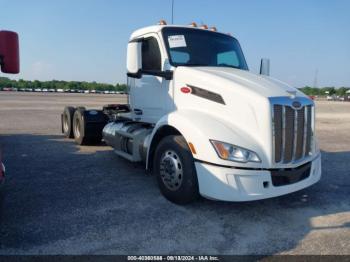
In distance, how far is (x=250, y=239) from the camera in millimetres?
3668

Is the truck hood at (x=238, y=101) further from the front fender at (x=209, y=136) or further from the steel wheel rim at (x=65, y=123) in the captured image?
the steel wheel rim at (x=65, y=123)

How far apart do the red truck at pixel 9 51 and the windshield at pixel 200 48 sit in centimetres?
269

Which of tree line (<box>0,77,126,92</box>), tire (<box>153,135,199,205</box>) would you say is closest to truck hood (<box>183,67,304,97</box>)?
tire (<box>153,135,199,205</box>)

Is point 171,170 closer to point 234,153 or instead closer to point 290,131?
point 234,153

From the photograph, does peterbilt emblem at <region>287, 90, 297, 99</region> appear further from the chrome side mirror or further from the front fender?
the chrome side mirror

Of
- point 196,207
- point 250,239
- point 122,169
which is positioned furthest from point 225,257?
point 122,169

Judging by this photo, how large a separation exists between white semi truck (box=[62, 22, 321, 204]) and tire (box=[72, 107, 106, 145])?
3160mm

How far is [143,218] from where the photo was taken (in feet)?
13.6

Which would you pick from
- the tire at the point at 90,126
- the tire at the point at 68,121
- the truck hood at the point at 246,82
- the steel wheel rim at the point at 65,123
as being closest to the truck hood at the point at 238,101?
the truck hood at the point at 246,82

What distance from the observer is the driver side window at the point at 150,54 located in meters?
5.44

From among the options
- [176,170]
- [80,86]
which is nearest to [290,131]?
[176,170]

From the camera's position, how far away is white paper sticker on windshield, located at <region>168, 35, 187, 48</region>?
17.6ft

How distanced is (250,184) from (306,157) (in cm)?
111

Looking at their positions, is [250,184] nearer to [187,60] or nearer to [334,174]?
[187,60]
